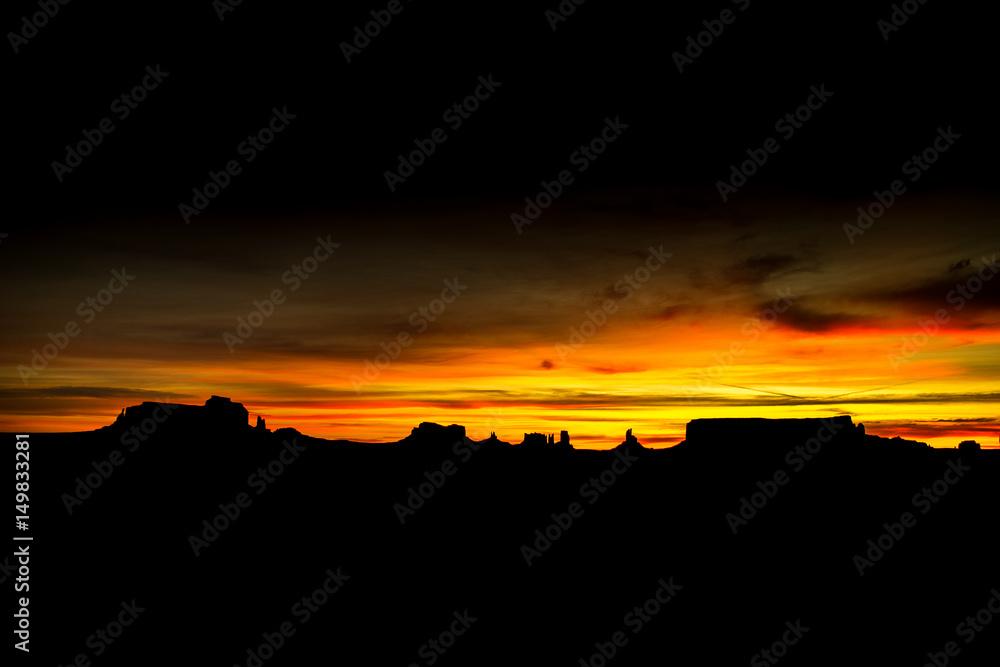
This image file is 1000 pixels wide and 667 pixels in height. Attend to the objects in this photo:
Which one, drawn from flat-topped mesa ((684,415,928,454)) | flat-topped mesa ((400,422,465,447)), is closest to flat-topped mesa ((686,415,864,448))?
flat-topped mesa ((684,415,928,454))

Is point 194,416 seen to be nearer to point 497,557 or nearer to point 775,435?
point 497,557

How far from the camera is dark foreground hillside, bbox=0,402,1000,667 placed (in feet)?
136

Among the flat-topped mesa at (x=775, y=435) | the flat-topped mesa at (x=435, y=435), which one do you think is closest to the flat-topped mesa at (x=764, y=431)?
the flat-topped mesa at (x=775, y=435)

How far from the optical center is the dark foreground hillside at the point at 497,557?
41469 mm

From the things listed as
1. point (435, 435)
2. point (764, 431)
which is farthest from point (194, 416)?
point (764, 431)

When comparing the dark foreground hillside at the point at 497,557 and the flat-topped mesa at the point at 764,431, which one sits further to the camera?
the flat-topped mesa at the point at 764,431

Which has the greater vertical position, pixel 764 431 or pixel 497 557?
pixel 764 431

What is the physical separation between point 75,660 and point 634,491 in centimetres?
5753

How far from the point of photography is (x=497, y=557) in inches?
2191

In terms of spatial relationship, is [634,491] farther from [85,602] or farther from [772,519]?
[85,602]

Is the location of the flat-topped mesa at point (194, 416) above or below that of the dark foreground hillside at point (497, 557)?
above

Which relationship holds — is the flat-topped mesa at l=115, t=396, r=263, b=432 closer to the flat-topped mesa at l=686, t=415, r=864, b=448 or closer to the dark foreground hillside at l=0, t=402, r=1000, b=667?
the dark foreground hillside at l=0, t=402, r=1000, b=667

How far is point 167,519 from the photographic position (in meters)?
66.2

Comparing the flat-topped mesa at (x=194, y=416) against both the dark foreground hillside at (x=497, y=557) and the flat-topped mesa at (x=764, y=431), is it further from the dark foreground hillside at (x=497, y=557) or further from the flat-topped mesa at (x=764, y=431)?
the flat-topped mesa at (x=764, y=431)
